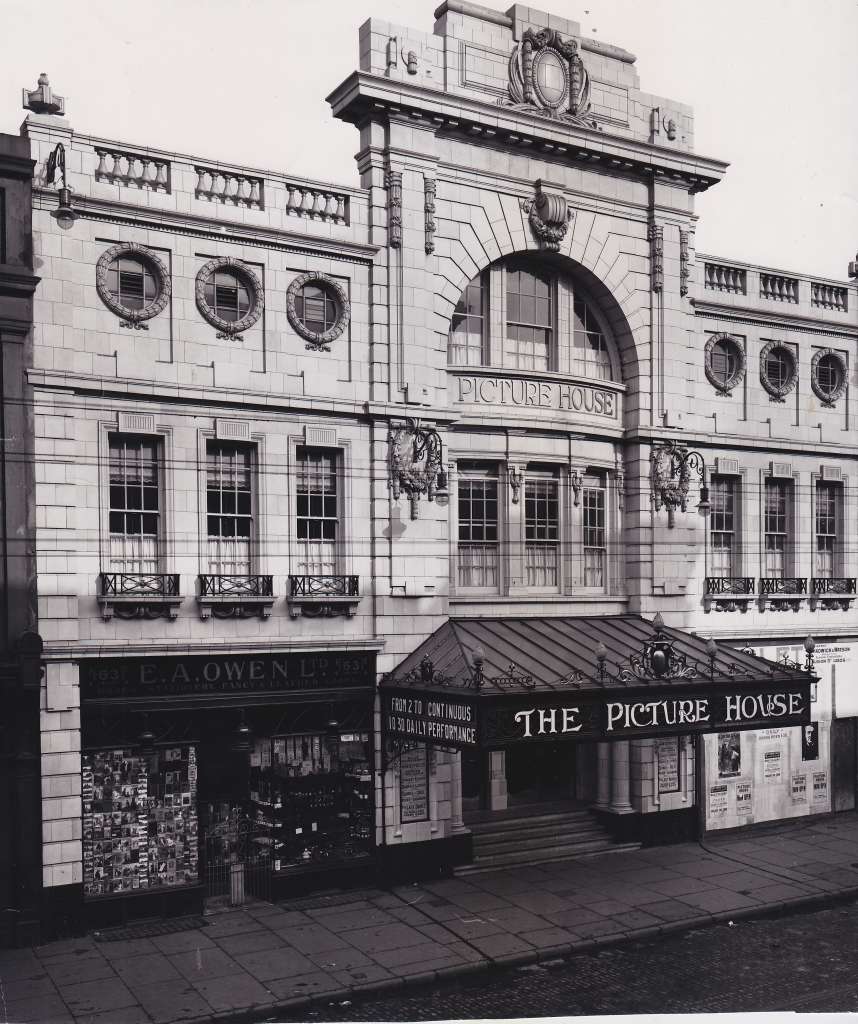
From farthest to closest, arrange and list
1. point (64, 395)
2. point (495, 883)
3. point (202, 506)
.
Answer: point (495, 883), point (202, 506), point (64, 395)

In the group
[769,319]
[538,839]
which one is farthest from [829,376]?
[538,839]

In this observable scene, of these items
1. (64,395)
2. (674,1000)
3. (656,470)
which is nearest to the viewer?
(674,1000)

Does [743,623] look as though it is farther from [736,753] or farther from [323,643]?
[323,643]

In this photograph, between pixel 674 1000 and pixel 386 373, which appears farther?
pixel 386 373

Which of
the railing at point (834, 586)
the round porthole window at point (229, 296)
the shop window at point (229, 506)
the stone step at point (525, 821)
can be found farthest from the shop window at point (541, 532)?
the railing at point (834, 586)

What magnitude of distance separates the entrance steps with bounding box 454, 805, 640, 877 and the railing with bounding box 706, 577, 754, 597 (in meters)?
5.76

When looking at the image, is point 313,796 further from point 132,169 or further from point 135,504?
point 132,169

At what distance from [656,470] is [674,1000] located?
11.8 metres

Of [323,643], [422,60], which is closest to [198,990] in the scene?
[323,643]

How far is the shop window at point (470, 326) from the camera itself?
21859mm

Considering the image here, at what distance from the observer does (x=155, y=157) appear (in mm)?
18078

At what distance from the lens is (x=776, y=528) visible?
1014 inches

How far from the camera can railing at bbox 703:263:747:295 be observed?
81.5 feet

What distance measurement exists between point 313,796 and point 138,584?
5022mm
